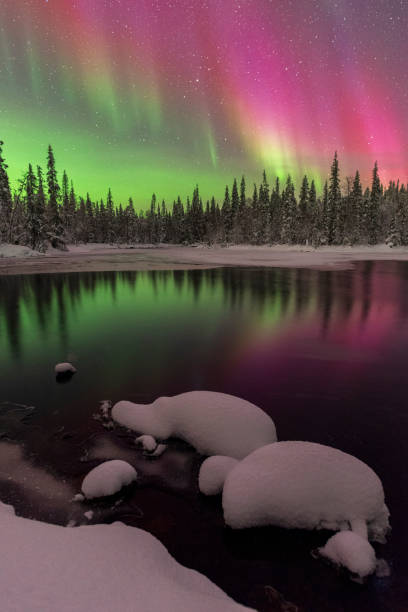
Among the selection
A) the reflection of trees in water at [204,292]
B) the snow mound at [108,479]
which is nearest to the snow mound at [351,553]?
the snow mound at [108,479]

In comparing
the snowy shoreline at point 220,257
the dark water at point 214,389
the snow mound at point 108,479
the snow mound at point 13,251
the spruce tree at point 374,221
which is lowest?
the dark water at point 214,389

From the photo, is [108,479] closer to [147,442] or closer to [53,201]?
[147,442]

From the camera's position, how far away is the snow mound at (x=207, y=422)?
4.83 m

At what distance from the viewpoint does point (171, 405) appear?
563 cm

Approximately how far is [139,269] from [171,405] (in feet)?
100

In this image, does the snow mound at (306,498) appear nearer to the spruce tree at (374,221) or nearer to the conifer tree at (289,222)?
the spruce tree at (374,221)

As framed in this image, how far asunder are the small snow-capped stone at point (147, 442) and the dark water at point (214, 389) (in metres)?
0.19

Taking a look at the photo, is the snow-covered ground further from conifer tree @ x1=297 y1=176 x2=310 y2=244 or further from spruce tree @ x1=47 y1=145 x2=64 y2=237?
conifer tree @ x1=297 y1=176 x2=310 y2=244

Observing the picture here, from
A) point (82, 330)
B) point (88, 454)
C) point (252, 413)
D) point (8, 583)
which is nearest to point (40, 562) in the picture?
point (8, 583)

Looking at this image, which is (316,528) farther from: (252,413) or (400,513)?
(252,413)

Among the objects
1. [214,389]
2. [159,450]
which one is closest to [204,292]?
[214,389]

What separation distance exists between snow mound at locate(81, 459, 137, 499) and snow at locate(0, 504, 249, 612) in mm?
554

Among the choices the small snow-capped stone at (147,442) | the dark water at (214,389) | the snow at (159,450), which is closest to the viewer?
the dark water at (214,389)

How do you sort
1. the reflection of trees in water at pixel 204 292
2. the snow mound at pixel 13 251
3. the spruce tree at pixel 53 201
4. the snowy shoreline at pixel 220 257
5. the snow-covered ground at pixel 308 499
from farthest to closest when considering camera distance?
the spruce tree at pixel 53 201, the snow mound at pixel 13 251, the snowy shoreline at pixel 220 257, the reflection of trees in water at pixel 204 292, the snow-covered ground at pixel 308 499
